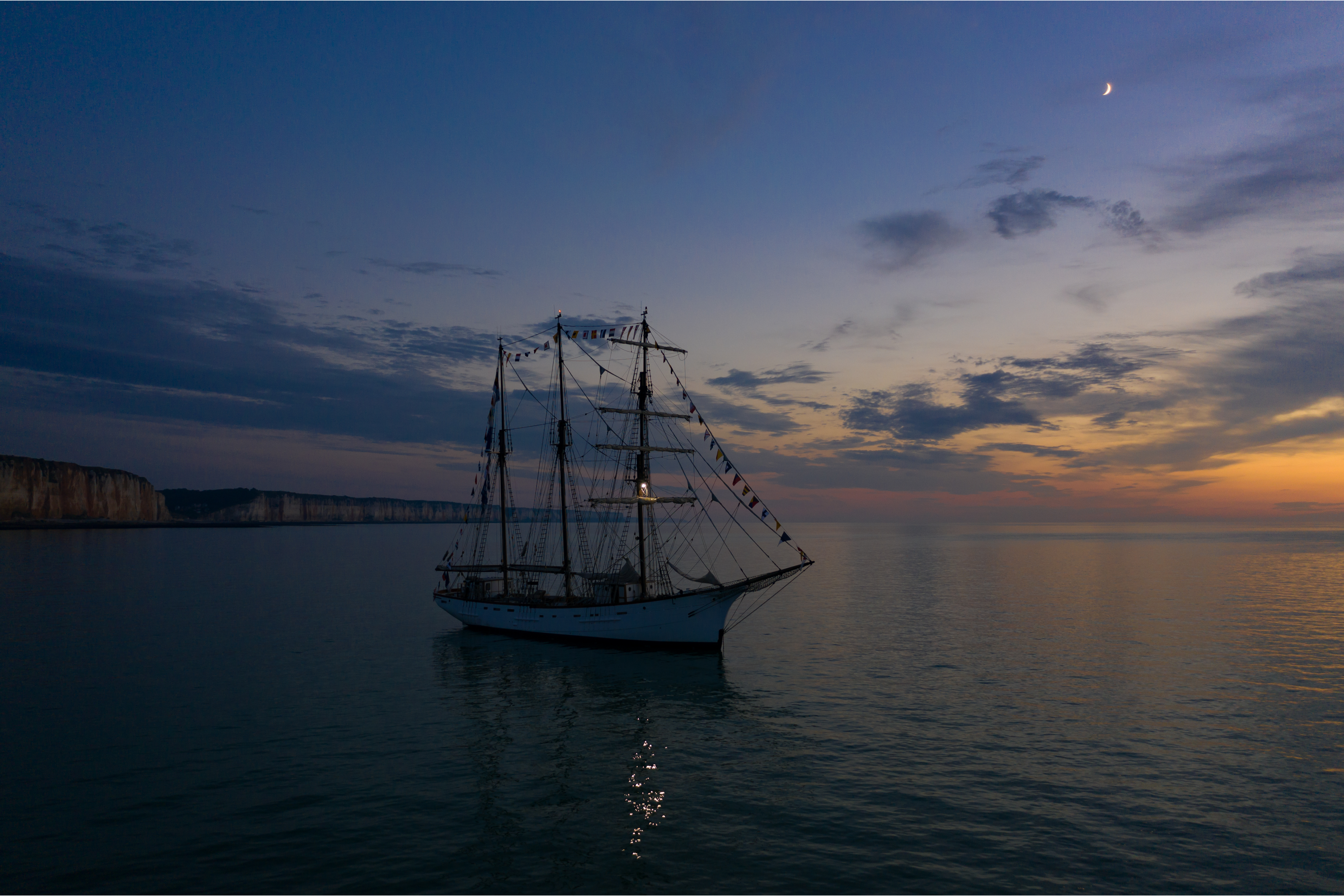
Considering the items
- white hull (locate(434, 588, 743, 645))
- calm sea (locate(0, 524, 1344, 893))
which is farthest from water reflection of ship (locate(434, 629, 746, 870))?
white hull (locate(434, 588, 743, 645))

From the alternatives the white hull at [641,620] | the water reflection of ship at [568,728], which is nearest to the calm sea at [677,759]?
the water reflection of ship at [568,728]

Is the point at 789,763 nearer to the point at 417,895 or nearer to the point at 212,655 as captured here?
the point at 417,895

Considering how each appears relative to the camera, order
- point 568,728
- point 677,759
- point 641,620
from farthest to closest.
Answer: point 641,620 → point 568,728 → point 677,759

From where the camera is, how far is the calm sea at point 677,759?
1628 centimetres

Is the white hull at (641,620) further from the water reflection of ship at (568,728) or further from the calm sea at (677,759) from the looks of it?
the calm sea at (677,759)

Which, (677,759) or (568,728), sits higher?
(677,759)

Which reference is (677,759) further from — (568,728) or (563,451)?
(563,451)

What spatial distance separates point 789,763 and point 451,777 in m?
11.9

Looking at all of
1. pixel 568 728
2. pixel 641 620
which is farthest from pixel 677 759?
pixel 641 620

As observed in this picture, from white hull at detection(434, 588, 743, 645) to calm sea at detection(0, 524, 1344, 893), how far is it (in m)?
1.37

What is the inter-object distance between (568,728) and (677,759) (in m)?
6.10

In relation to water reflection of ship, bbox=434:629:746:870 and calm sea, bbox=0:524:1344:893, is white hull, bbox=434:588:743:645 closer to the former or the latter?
water reflection of ship, bbox=434:629:746:870

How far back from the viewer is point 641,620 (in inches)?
1740

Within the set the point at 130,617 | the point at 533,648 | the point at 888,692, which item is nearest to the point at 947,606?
the point at 888,692
